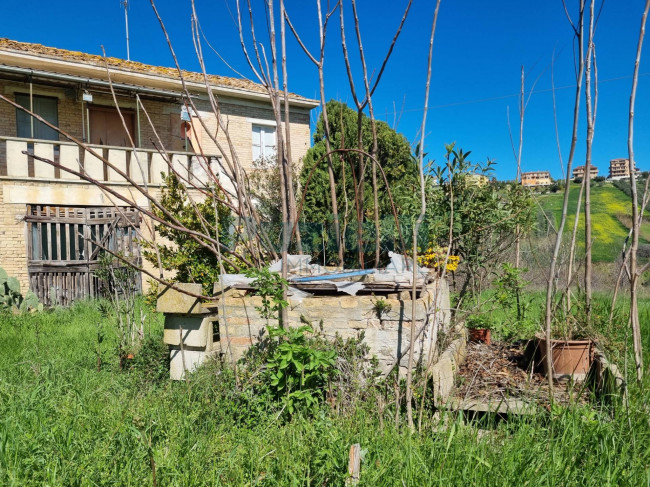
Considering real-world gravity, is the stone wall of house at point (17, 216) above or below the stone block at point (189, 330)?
above

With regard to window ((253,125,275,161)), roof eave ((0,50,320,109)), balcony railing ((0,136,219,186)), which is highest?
roof eave ((0,50,320,109))

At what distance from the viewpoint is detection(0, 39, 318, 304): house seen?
11.1m

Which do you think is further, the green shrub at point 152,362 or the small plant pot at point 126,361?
the small plant pot at point 126,361

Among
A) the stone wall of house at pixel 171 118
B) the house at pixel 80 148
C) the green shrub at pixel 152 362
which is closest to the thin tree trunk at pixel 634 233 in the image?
the green shrub at pixel 152 362

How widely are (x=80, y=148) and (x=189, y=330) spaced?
33.5ft

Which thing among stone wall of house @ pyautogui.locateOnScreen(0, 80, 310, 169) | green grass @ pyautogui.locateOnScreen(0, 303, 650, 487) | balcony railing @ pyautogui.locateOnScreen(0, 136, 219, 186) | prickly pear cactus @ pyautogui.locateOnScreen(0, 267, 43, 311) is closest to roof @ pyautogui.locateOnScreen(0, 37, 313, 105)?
stone wall of house @ pyautogui.locateOnScreen(0, 80, 310, 169)

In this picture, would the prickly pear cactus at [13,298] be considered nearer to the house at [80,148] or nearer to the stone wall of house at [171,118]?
the house at [80,148]

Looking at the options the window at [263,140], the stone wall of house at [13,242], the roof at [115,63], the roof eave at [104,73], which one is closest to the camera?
the stone wall of house at [13,242]

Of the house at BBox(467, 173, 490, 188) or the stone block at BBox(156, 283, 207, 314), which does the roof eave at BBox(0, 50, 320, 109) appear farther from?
the house at BBox(467, 173, 490, 188)

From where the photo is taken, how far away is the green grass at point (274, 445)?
251 cm

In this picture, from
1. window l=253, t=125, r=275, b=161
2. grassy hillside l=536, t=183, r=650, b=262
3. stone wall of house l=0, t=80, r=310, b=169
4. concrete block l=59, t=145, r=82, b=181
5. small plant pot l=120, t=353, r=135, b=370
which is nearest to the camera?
small plant pot l=120, t=353, r=135, b=370

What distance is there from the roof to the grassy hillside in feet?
34.5

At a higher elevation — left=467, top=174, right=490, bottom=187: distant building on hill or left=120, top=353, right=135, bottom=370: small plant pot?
left=467, top=174, right=490, bottom=187: distant building on hill

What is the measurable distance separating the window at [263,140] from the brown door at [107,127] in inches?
158
